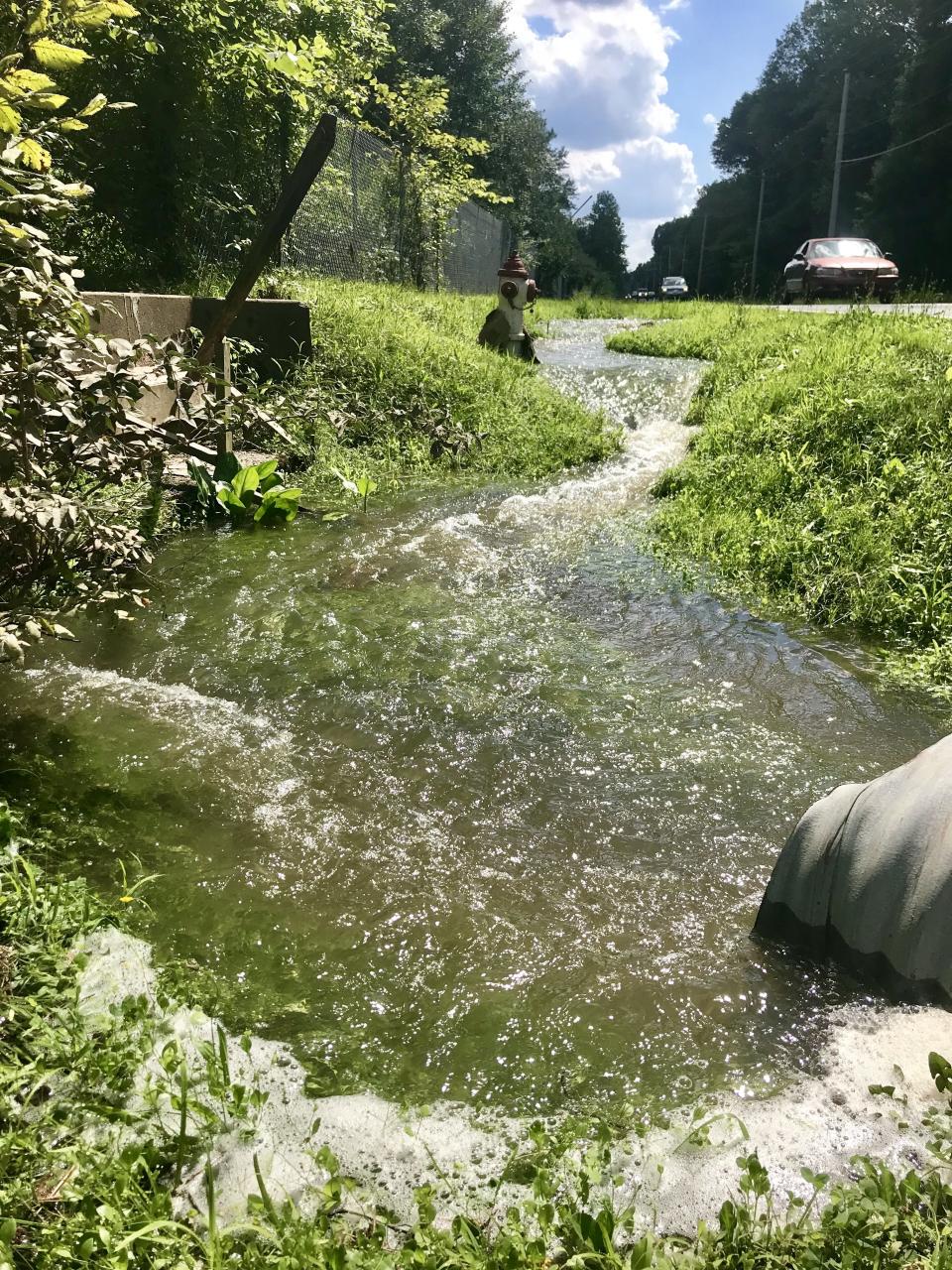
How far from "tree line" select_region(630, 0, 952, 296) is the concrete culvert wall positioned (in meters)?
15.5

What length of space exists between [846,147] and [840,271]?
35.6m

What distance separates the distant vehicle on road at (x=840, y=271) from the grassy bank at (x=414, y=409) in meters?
9.96

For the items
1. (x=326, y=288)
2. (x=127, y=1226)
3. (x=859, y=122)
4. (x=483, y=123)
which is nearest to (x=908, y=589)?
(x=127, y=1226)

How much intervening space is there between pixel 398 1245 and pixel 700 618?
3705 millimetres

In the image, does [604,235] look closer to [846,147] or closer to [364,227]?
[846,147]

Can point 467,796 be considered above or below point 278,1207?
above

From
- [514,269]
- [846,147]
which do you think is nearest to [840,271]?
[514,269]

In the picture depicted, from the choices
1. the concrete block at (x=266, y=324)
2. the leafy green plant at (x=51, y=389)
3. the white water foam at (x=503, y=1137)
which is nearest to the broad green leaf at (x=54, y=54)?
the leafy green plant at (x=51, y=389)

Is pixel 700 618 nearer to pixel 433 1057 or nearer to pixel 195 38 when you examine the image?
pixel 433 1057

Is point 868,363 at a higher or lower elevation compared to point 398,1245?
higher

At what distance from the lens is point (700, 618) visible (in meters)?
4.81

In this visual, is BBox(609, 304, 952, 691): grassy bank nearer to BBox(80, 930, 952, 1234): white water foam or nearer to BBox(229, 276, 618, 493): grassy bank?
BBox(229, 276, 618, 493): grassy bank

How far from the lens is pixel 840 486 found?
6.18 metres

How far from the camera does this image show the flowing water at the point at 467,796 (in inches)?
82.0
